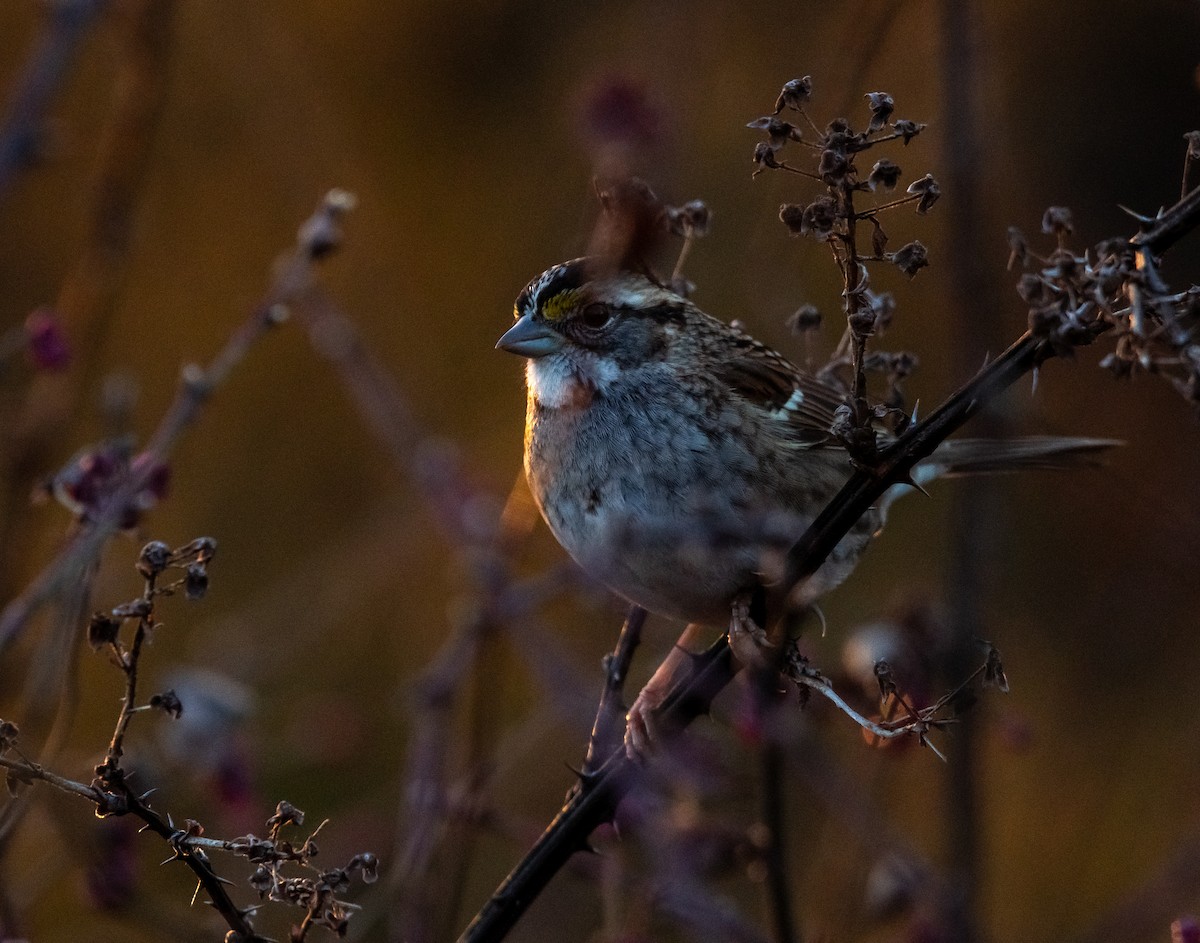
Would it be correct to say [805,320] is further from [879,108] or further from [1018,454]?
[1018,454]

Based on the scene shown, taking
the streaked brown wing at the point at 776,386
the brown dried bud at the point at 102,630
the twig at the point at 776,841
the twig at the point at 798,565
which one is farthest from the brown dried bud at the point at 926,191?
the streaked brown wing at the point at 776,386

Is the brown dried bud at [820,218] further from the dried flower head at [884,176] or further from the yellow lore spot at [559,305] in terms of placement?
the yellow lore spot at [559,305]

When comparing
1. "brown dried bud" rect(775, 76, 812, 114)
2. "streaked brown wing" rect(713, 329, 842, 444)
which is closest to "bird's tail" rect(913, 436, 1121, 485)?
"streaked brown wing" rect(713, 329, 842, 444)

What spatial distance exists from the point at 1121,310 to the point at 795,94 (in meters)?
0.52

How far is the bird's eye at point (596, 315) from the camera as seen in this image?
3.40 metres

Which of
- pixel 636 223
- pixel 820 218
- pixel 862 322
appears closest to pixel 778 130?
pixel 820 218

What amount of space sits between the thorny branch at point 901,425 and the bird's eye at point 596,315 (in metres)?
1.15

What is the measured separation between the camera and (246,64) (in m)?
5.37

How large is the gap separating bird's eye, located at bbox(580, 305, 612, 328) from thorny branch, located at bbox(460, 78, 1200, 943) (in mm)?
1154

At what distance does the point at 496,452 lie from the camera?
7.11 metres

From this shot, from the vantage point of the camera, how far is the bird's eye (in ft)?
11.2

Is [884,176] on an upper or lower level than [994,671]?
upper

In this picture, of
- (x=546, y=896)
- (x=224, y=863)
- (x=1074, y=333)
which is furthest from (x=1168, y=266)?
(x=1074, y=333)

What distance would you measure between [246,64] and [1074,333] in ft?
14.1
